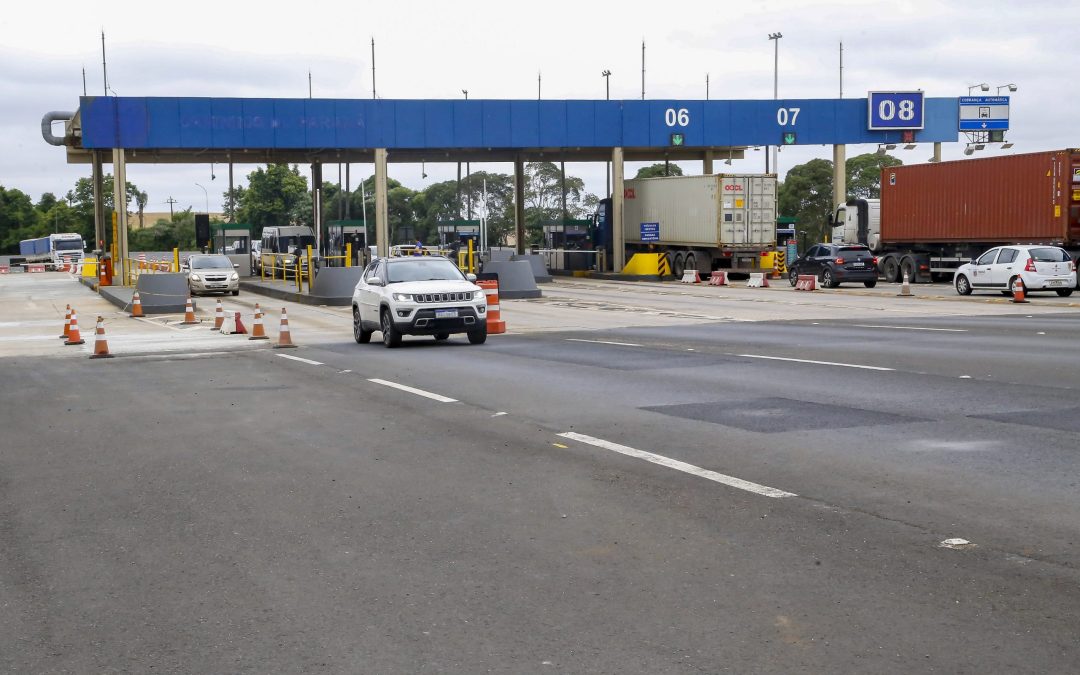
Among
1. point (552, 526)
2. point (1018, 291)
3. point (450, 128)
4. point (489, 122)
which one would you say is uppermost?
point (489, 122)

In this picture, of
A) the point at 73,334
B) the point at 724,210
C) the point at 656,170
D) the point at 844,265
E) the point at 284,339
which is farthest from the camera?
the point at 656,170

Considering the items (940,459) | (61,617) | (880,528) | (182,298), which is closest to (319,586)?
(61,617)

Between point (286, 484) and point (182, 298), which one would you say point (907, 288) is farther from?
point (286, 484)

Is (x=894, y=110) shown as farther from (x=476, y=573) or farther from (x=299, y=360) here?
(x=476, y=573)

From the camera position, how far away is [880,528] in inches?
270

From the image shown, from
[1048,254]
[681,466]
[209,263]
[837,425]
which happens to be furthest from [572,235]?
[681,466]

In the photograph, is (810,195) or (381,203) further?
(810,195)

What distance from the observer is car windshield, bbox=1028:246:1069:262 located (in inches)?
1316

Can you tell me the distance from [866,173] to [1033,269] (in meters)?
72.1

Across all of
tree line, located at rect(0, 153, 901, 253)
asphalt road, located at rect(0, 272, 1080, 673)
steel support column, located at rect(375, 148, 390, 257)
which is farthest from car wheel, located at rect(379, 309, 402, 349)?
tree line, located at rect(0, 153, 901, 253)

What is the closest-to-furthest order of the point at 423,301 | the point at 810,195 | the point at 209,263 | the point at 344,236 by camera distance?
the point at 423,301
the point at 209,263
the point at 344,236
the point at 810,195

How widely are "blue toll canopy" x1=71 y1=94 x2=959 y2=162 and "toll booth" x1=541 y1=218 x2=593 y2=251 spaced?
4.65 meters

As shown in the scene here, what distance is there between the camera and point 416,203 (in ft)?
450

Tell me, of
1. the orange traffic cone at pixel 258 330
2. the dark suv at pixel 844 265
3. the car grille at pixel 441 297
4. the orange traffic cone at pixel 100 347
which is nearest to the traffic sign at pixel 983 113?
the dark suv at pixel 844 265
